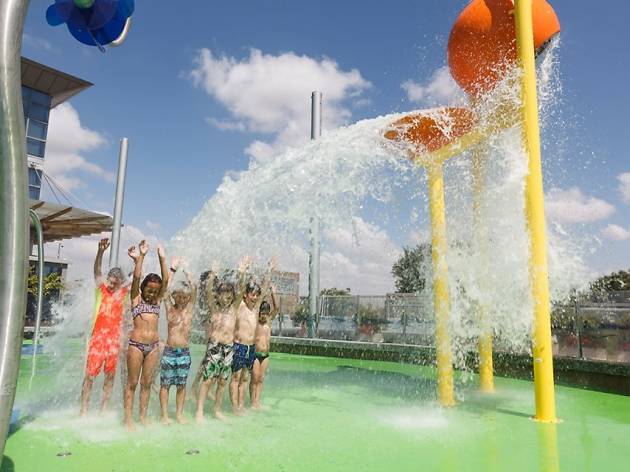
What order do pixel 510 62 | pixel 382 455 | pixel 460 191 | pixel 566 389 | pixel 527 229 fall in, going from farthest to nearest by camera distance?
pixel 566 389 < pixel 460 191 < pixel 510 62 < pixel 527 229 < pixel 382 455

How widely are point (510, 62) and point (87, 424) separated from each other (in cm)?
723

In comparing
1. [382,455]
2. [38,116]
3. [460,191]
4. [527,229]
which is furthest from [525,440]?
[38,116]

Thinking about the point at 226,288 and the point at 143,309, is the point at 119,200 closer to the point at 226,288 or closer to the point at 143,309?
the point at 226,288

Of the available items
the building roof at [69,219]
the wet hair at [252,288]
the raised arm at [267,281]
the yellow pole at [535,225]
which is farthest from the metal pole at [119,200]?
the yellow pole at [535,225]

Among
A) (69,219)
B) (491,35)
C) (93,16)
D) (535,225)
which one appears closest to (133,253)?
(93,16)

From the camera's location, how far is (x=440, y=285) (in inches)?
280

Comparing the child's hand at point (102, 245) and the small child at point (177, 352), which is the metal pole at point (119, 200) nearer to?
the child's hand at point (102, 245)

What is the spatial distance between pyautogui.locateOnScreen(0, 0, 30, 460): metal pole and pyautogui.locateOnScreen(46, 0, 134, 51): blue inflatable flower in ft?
5.66

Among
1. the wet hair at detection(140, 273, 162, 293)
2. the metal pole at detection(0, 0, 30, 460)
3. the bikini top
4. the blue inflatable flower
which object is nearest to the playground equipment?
the wet hair at detection(140, 273, 162, 293)

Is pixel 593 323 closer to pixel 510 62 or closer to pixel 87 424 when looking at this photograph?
pixel 510 62

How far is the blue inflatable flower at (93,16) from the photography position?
3.09 m

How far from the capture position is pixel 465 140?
23.4 ft

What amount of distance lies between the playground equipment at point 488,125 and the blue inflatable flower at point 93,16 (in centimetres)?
445

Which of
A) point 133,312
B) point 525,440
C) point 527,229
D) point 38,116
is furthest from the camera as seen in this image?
point 38,116
